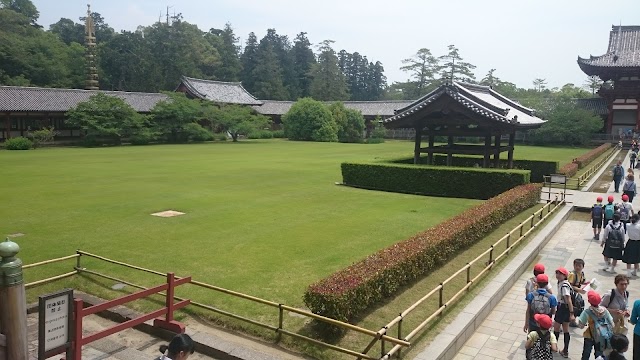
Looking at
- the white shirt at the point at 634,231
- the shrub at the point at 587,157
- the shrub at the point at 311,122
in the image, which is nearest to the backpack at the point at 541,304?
the white shirt at the point at 634,231

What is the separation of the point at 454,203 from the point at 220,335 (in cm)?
1359

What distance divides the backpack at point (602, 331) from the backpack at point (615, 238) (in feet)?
17.2

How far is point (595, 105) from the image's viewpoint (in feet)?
184

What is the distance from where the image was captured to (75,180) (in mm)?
22922

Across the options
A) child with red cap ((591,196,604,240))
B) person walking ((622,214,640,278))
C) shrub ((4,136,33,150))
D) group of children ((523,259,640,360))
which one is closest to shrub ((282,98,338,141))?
shrub ((4,136,33,150))

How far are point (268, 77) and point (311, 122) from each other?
3638 cm

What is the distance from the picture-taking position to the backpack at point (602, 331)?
21.2 feet

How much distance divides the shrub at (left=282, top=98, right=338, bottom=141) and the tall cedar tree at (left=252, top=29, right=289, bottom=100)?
30787 mm

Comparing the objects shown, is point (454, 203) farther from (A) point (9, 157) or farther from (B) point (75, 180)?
(A) point (9, 157)

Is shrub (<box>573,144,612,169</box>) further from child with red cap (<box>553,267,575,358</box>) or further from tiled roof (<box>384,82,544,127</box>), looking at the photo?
child with red cap (<box>553,267,575,358</box>)

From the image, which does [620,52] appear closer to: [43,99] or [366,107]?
[366,107]

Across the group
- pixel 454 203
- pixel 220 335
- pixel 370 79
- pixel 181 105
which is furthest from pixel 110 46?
pixel 220 335

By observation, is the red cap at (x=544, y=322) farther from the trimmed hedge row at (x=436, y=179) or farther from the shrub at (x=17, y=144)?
the shrub at (x=17, y=144)

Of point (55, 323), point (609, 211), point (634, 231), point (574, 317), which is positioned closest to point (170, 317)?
point (55, 323)
